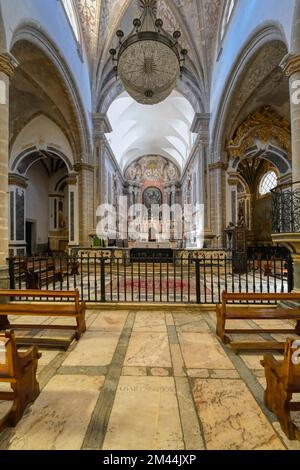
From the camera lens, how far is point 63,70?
9.73 meters

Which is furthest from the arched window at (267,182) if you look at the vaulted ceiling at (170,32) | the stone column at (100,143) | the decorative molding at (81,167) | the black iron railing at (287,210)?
the black iron railing at (287,210)

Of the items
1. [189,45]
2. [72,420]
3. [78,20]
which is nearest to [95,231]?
[78,20]

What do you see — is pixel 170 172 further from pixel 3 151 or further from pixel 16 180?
pixel 3 151

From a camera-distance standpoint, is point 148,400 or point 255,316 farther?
point 255,316

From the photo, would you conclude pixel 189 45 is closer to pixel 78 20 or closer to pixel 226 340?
pixel 78 20

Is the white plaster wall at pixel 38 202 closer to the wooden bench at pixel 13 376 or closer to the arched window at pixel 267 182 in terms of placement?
the wooden bench at pixel 13 376

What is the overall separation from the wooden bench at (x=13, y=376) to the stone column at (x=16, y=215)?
11905 millimetres

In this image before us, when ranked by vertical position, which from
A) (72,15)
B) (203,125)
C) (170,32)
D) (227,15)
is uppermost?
(170,32)

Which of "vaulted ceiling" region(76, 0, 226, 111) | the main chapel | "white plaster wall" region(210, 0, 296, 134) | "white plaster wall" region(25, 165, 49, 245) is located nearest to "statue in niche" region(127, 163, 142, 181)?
the main chapel

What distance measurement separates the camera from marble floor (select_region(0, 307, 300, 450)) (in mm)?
1748

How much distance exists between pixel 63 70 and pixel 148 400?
11.4 metres

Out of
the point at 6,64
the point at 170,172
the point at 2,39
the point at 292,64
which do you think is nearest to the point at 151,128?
the point at 170,172

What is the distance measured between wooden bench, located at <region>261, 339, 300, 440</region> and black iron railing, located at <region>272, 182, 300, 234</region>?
3.71m

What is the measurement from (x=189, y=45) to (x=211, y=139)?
4.75m
